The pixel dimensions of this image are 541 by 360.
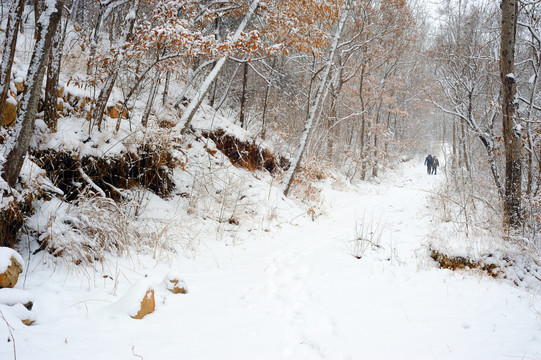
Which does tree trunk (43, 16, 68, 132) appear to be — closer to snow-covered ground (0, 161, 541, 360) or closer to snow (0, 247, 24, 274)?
snow-covered ground (0, 161, 541, 360)

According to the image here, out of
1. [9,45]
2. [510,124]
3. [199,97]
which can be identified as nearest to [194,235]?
[9,45]

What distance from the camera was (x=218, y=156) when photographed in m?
8.16

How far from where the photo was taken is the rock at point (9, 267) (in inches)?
92.8

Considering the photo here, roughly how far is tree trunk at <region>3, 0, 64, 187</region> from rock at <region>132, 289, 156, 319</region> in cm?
208

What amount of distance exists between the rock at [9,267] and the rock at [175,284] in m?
1.32

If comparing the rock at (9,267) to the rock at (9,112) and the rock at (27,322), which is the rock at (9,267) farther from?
the rock at (9,112)

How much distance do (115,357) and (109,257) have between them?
1.91 metres

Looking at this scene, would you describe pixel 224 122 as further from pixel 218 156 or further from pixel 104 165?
pixel 104 165

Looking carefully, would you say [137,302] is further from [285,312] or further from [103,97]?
[103,97]

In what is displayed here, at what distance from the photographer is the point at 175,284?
317cm

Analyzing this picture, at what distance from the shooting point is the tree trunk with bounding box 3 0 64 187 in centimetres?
310

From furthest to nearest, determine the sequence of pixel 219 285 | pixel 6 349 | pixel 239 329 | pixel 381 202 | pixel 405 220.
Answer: pixel 381 202 → pixel 405 220 → pixel 219 285 → pixel 239 329 → pixel 6 349

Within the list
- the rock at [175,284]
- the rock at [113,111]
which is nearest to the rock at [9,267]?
the rock at [175,284]

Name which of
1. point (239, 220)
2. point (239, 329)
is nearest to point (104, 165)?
point (239, 220)
